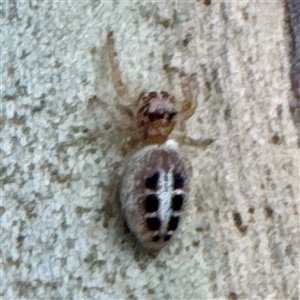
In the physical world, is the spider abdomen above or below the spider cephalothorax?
below

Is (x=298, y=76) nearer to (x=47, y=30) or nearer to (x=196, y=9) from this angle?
(x=196, y=9)

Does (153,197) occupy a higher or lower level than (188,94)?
lower

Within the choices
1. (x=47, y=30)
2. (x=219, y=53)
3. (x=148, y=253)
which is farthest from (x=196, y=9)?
(x=148, y=253)
